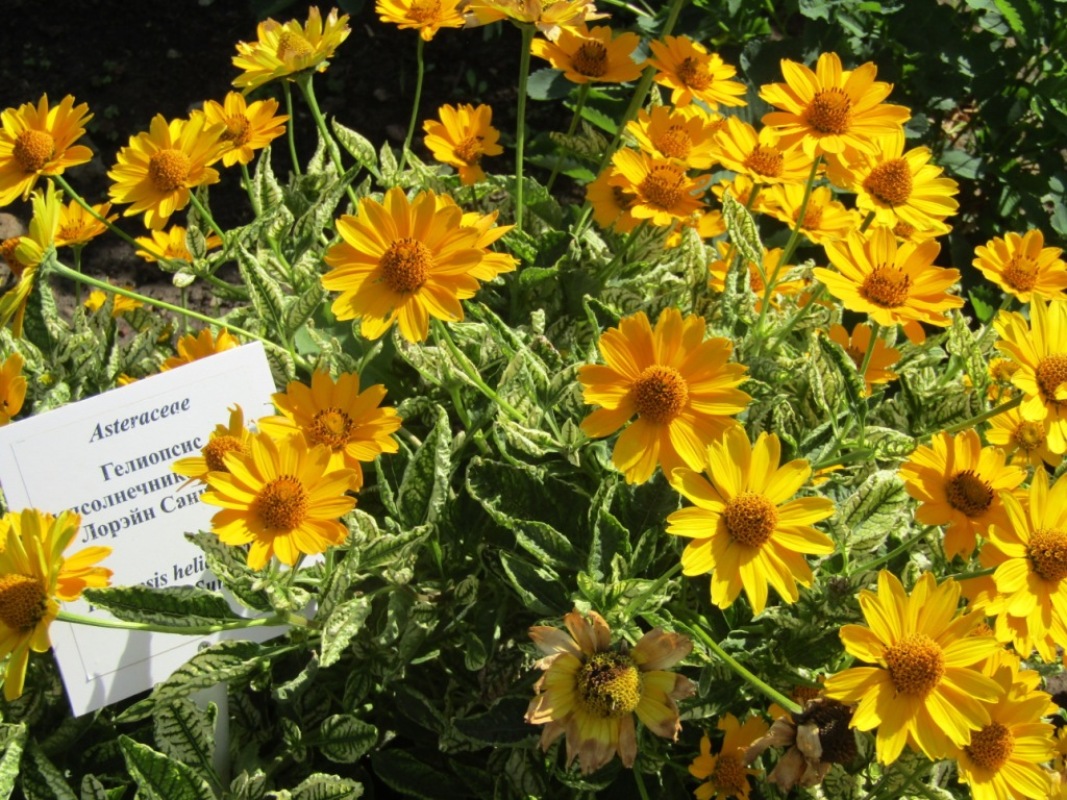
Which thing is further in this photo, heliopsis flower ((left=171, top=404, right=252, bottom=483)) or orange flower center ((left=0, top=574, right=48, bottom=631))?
heliopsis flower ((left=171, top=404, right=252, bottom=483))

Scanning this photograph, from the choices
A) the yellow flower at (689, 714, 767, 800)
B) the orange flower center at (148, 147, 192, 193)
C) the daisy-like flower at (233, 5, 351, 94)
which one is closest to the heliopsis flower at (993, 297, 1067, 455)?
the yellow flower at (689, 714, 767, 800)

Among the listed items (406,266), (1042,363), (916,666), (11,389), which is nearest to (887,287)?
(1042,363)

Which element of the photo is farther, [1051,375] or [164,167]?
[164,167]

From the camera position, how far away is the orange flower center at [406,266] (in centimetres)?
134

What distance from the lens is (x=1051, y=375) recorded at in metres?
1.35

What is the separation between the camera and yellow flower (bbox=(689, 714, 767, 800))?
144cm

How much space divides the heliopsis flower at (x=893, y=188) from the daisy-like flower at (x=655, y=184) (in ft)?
0.87

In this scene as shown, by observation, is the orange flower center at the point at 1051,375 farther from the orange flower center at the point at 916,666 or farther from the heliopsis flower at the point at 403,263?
the heliopsis flower at the point at 403,263

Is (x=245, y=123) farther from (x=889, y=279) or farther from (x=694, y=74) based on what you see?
(x=889, y=279)

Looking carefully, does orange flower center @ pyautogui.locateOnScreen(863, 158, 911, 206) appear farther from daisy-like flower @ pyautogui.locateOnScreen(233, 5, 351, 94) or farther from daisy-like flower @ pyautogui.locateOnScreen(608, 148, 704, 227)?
daisy-like flower @ pyautogui.locateOnScreen(233, 5, 351, 94)

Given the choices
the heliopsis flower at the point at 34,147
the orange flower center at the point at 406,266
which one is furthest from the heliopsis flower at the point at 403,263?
the heliopsis flower at the point at 34,147

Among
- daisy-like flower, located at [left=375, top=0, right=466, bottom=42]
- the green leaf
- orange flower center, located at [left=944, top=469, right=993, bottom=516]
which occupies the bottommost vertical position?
the green leaf

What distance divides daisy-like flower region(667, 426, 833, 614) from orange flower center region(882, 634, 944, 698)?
0.47 feet

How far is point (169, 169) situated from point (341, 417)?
0.60 m
